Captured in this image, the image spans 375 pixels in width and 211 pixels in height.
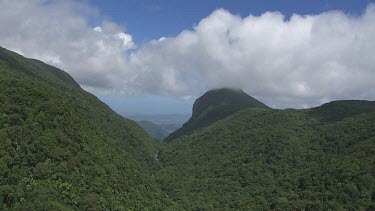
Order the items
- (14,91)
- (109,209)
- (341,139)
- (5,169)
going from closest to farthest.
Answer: (5,169)
(109,209)
(14,91)
(341,139)

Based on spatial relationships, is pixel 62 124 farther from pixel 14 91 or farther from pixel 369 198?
pixel 369 198

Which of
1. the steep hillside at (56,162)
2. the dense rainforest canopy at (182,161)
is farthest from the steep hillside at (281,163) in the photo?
the steep hillside at (56,162)

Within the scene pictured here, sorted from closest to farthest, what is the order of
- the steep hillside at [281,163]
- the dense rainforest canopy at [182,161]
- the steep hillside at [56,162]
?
the steep hillside at [56,162] < the dense rainforest canopy at [182,161] < the steep hillside at [281,163]

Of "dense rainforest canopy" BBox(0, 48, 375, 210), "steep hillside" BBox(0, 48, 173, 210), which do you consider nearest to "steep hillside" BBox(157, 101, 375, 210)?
"dense rainforest canopy" BBox(0, 48, 375, 210)

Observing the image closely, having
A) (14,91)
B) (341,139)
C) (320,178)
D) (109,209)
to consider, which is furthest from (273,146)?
(14,91)

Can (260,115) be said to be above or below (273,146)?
above

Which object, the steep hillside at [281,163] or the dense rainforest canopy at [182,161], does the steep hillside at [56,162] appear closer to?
the dense rainforest canopy at [182,161]

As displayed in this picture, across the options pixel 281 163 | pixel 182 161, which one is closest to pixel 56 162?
pixel 281 163
